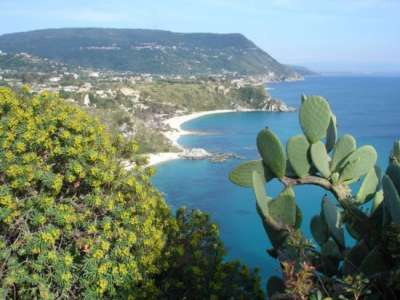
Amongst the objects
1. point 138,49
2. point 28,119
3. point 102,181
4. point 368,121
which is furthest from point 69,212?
point 138,49

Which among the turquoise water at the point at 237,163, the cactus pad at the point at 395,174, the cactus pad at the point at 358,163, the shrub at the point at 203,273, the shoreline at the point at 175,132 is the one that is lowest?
the shoreline at the point at 175,132

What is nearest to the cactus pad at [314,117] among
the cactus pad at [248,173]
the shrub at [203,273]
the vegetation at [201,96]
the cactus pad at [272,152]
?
the cactus pad at [272,152]

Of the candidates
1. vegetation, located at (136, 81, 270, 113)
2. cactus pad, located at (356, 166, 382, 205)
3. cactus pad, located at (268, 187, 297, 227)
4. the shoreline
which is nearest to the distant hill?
vegetation, located at (136, 81, 270, 113)

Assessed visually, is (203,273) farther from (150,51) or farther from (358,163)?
(150,51)

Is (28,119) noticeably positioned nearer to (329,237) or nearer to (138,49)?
(329,237)

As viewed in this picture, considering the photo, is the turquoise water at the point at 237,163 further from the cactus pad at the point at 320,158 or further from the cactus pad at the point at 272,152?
the cactus pad at the point at 320,158

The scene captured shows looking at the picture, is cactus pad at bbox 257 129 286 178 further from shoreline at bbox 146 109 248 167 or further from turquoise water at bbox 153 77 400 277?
shoreline at bbox 146 109 248 167

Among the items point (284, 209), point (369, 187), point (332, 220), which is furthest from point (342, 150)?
point (284, 209)
